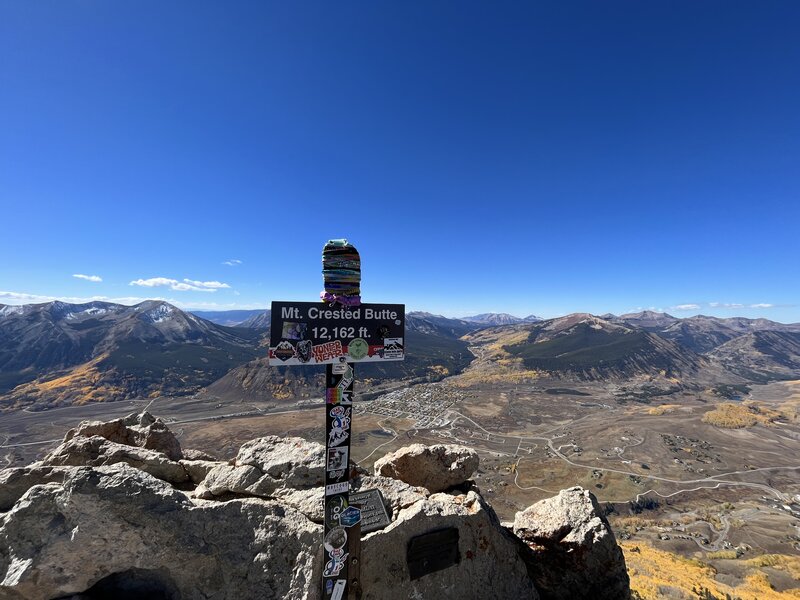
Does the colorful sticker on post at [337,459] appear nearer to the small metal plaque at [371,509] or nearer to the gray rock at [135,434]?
the small metal plaque at [371,509]

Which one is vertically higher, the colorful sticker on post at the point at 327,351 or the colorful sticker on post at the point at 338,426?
the colorful sticker on post at the point at 327,351

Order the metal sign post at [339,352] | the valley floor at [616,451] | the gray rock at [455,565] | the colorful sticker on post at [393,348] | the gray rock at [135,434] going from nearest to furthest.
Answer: the metal sign post at [339,352] → the colorful sticker on post at [393,348] → the gray rock at [455,565] → the gray rock at [135,434] → the valley floor at [616,451]

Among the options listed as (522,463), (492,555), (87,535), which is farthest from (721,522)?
(87,535)

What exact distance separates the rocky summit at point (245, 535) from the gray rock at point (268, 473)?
32 mm

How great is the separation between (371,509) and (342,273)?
5765mm

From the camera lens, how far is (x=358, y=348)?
7.39 m

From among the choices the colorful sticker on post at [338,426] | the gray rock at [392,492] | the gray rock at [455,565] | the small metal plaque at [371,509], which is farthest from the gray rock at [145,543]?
the colorful sticker on post at [338,426]

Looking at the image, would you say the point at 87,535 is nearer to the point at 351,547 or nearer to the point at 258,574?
the point at 258,574

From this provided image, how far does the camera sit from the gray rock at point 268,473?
8773 mm

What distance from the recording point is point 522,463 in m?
96.4

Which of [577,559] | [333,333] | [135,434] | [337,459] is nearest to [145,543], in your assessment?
[337,459]

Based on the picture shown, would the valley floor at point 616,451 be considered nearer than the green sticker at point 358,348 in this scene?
No

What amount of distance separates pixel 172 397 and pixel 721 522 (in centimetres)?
22493

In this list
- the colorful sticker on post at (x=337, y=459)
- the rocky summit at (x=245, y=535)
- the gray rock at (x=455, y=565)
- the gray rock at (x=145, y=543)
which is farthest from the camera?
the gray rock at (x=455, y=565)
